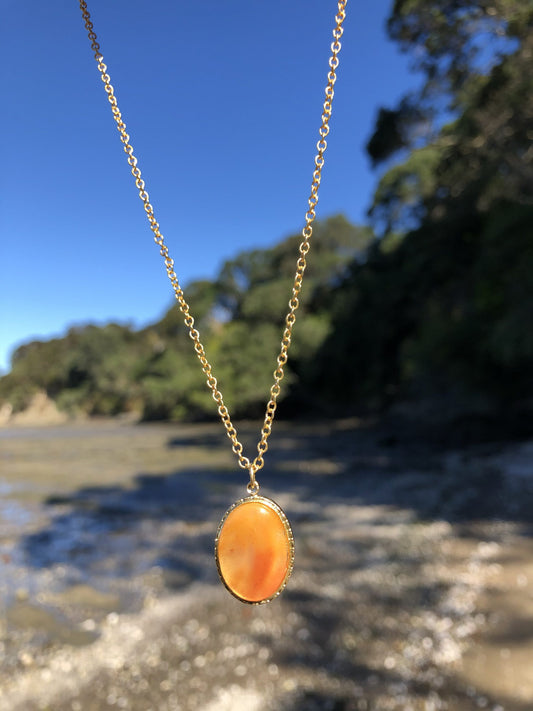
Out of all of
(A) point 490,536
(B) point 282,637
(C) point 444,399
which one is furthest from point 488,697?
(C) point 444,399

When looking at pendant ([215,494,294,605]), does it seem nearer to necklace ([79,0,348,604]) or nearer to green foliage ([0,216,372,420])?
necklace ([79,0,348,604])

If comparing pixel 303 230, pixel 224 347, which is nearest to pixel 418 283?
pixel 224 347

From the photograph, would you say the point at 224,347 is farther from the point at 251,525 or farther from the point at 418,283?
the point at 251,525

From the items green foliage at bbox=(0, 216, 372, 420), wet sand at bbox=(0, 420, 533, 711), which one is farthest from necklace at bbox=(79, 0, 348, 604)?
green foliage at bbox=(0, 216, 372, 420)

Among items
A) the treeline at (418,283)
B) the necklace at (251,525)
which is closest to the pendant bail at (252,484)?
the necklace at (251,525)

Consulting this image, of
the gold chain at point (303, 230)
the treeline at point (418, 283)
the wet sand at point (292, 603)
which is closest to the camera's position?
the gold chain at point (303, 230)

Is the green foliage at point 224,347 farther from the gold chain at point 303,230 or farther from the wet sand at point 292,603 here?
the gold chain at point 303,230
